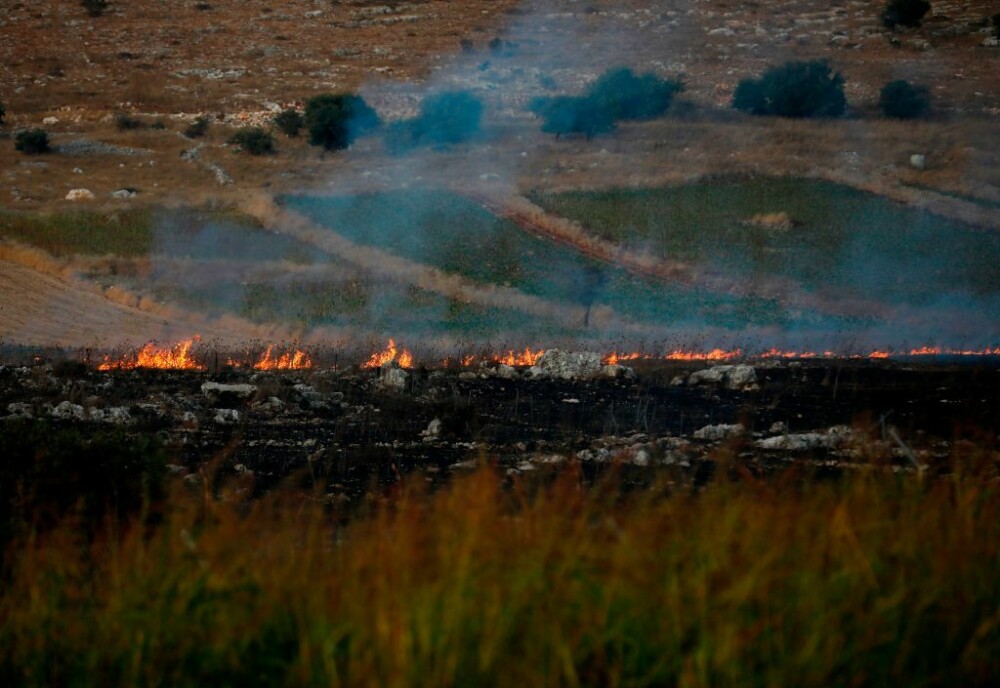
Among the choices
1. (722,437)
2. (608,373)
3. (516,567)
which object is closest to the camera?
(516,567)

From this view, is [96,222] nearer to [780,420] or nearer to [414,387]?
[414,387]

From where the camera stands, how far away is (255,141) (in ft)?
174

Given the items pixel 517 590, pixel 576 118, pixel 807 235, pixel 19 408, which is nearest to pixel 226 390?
pixel 19 408

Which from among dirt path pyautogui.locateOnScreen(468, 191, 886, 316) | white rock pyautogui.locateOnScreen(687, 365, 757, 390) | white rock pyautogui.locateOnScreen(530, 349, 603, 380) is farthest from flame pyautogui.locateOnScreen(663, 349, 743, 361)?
dirt path pyautogui.locateOnScreen(468, 191, 886, 316)

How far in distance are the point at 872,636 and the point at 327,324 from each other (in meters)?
26.0

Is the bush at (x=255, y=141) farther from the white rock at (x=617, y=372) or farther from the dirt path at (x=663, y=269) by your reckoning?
the white rock at (x=617, y=372)

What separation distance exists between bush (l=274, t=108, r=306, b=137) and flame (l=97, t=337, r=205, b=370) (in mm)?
33975

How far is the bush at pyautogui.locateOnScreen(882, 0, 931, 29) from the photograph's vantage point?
75.9m

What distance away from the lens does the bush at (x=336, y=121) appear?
177ft

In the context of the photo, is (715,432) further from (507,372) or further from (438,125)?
(438,125)

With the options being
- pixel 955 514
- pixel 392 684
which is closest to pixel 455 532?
pixel 392 684

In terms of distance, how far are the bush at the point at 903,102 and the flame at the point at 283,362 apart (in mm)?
43847

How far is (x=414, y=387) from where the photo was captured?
18.7 metres

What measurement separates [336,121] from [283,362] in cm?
3388
